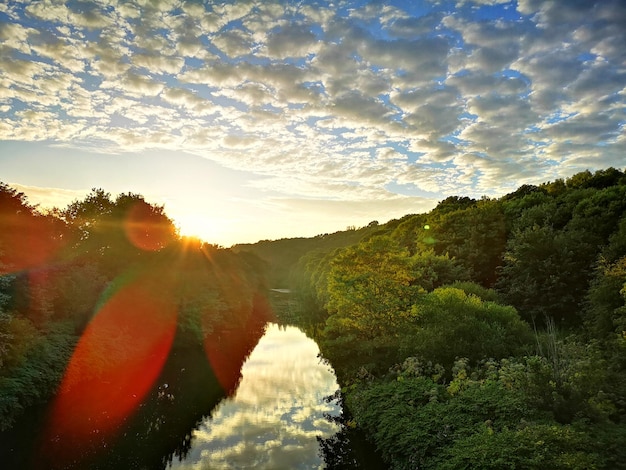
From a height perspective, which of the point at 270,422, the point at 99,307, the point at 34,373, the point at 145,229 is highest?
the point at 145,229

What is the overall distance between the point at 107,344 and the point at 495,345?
26319mm

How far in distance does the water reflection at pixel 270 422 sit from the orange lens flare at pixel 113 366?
520 centimetres

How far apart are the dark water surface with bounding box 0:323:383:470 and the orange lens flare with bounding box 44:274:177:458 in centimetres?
50

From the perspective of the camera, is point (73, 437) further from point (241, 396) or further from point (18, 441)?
point (241, 396)

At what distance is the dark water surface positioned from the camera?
58.4 ft

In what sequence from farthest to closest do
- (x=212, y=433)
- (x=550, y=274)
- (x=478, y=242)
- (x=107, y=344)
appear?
(x=478, y=242), (x=550, y=274), (x=107, y=344), (x=212, y=433)

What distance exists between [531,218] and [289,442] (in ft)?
113

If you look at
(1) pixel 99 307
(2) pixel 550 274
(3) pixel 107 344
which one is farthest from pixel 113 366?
(2) pixel 550 274

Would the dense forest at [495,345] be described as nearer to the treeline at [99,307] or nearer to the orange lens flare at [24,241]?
the treeline at [99,307]

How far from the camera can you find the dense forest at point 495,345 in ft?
43.9

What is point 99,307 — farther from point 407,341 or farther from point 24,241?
point 407,341

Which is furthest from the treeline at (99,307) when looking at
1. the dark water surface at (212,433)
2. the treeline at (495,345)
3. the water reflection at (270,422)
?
the treeline at (495,345)

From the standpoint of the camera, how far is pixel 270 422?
23031 millimetres

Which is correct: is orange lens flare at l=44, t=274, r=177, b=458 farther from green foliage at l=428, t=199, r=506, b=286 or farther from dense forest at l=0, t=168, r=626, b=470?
green foliage at l=428, t=199, r=506, b=286
